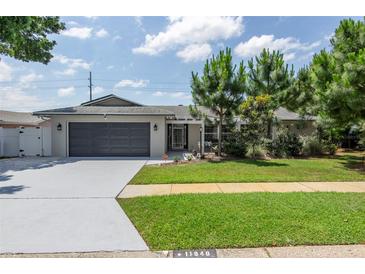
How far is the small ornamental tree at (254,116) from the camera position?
44.7ft

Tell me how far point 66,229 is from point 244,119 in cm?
1164

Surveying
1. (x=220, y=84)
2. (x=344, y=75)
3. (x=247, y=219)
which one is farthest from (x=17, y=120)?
(x=344, y=75)

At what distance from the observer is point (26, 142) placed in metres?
15.5

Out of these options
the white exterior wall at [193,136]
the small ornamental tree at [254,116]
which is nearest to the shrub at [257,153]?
the small ornamental tree at [254,116]

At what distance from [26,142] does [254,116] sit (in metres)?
14.6

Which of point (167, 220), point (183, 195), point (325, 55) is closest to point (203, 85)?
point (325, 55)

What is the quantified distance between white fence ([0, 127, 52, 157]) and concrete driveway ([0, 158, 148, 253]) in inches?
296

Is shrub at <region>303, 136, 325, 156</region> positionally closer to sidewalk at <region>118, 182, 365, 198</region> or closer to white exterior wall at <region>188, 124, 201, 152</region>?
white exterior wall at <region>188, 124, 201, 152</region>

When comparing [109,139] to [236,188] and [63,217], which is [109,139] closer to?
[236,188]

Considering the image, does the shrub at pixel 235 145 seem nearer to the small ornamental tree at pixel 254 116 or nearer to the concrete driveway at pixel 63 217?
the small ornamental tree at pixel 254 116

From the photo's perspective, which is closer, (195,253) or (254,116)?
(195,253)

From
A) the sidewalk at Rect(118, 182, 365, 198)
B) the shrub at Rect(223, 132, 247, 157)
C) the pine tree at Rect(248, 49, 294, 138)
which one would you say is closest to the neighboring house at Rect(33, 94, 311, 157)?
the shrub at Rect(223, 132, 247, 157)

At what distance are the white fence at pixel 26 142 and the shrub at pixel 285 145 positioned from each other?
1451cm
